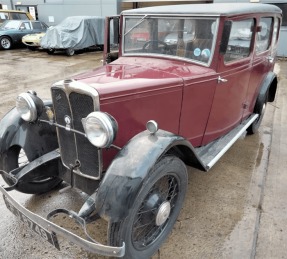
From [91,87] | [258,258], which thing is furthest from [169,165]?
[258,258]

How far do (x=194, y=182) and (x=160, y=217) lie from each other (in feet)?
3.72

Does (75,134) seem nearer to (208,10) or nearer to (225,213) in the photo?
(225,213)

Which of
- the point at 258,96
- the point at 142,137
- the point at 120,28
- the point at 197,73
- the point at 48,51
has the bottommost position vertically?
the point at 48,51

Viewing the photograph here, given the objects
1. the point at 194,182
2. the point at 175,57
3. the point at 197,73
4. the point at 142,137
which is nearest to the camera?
the point at 142,137

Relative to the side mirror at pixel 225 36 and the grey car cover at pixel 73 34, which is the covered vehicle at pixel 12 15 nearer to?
the grey car cover at pixel 73 34

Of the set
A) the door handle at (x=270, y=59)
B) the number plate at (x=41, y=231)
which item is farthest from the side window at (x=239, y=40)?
the number plate at (x=41, y=231)

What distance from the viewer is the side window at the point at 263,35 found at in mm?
3468

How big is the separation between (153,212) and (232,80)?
5.74ft

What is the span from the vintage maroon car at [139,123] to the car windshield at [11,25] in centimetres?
1135

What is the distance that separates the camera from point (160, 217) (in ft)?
6.91

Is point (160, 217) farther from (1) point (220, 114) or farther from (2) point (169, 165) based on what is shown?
(1) point (220, 114)

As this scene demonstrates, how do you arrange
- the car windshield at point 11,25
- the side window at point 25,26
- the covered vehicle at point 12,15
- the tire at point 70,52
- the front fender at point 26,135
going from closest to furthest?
1. the front fender at point 26,135
2. the tire at point 70,52
3. the car windshield at point 11,25
4. the side window at point 25,26
5. the covered vehicle at point 12,15

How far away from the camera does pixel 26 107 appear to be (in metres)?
2.32

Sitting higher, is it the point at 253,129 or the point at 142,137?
the point at 142,137
